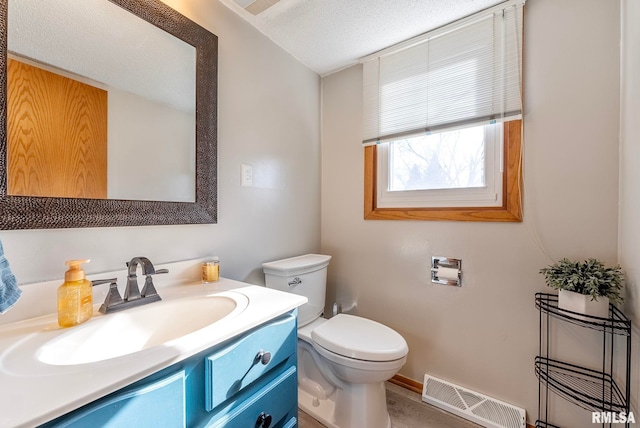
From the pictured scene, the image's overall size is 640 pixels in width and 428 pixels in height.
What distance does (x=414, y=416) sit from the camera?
Answer: 1.40 meters

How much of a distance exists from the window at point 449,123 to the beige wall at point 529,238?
7 centimetres

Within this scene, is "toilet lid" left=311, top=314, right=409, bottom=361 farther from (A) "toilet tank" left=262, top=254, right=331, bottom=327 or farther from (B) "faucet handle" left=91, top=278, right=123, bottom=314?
(B) "faucet handle" left=91, top=278, right=123, bottom=314

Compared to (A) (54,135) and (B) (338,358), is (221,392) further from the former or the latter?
Result: (A) (54,135)

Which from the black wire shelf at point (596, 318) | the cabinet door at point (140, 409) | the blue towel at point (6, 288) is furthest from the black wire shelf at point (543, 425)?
the blue towel at point (6, 288)

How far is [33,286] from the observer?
2.45ft

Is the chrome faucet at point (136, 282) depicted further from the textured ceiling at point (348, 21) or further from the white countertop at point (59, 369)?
the textured ceiling at point (348, 21)

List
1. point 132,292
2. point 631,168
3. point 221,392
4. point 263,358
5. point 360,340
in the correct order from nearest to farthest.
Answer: point 221,392
point 263,358
point 132,292
point 631,168
point 360,340

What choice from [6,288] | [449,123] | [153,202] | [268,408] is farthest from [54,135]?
[449,123]

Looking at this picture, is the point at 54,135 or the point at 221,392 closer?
the point at 221,392

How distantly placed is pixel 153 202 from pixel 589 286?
1.68m

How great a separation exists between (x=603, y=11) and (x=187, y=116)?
5.92 ft

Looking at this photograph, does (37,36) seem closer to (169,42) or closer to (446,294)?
(169,42)

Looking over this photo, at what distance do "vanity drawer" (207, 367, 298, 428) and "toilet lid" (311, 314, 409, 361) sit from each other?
34cm

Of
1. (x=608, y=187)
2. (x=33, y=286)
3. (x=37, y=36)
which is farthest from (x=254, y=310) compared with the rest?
(x=608, y=187)
